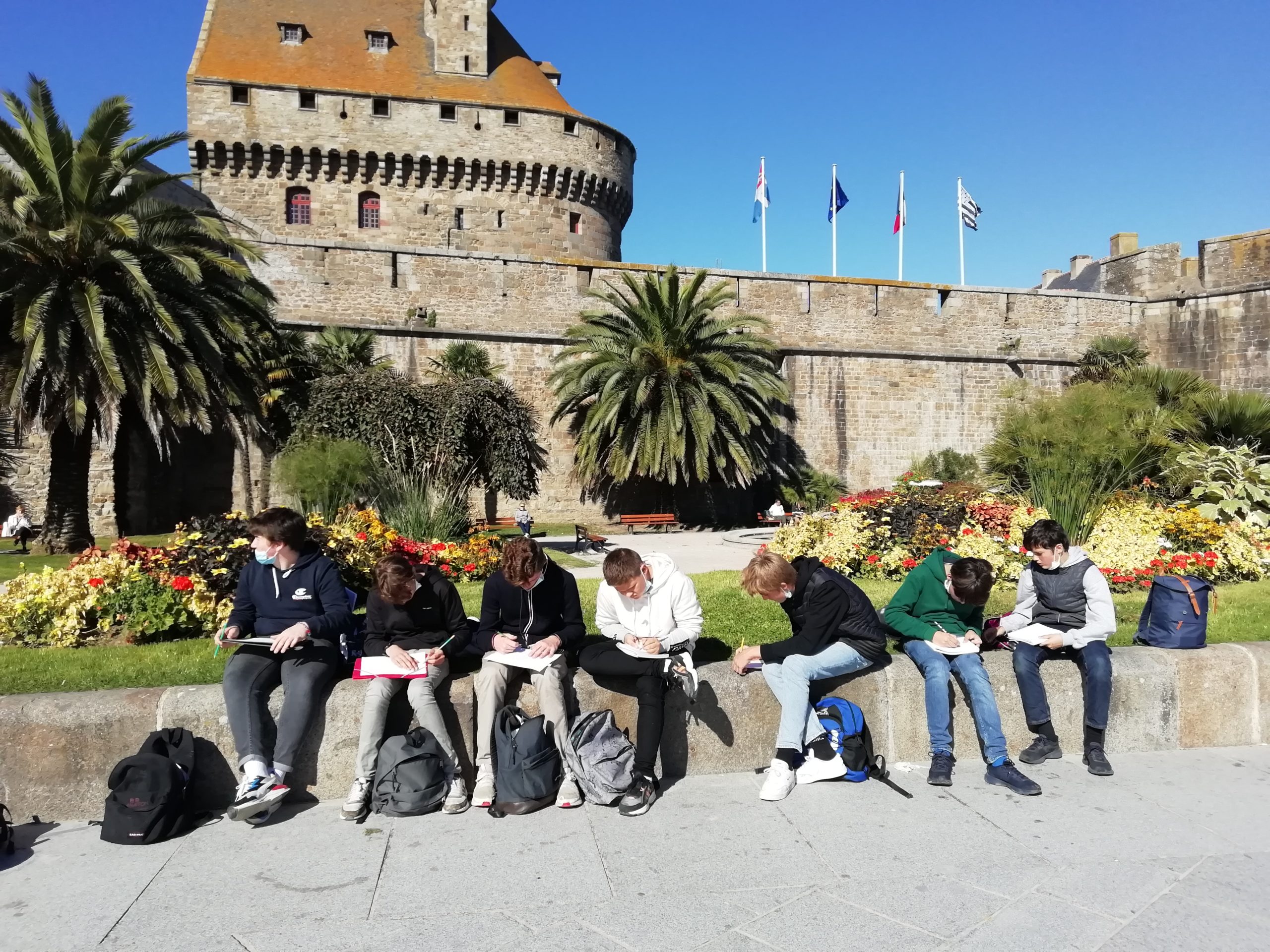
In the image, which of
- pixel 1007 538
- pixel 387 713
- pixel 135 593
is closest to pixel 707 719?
pixel 387 713

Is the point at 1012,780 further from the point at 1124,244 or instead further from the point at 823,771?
the point at 1124,244

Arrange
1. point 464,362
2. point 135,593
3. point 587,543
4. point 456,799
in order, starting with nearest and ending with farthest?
point 456,799 → point 135,593 → point 587,543 → point 464,362

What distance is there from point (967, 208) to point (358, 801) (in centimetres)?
2616

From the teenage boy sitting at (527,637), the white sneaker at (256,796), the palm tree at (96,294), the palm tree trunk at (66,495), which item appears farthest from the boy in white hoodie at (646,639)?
the palm tree trunk at (66,495)

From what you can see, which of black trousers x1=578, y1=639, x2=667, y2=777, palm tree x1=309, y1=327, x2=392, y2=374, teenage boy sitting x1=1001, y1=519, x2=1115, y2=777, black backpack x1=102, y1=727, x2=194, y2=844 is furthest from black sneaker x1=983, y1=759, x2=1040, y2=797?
palm tree x1=309, y1=327, x2=392, y2=374

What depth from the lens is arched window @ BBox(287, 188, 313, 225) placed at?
27.4 metres

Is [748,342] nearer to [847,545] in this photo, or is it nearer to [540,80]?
[847,545]

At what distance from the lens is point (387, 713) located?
12.5 ft

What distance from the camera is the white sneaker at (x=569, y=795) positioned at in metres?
3.64

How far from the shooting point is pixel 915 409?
22453mm

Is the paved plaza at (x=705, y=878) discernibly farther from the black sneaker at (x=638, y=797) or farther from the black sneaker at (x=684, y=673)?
the black sneaker at (x=684, y=673)

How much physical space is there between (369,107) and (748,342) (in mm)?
16673

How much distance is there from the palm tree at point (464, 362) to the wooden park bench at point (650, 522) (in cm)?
434

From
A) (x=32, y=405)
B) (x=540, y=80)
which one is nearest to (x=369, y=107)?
(x=540, y=80)
